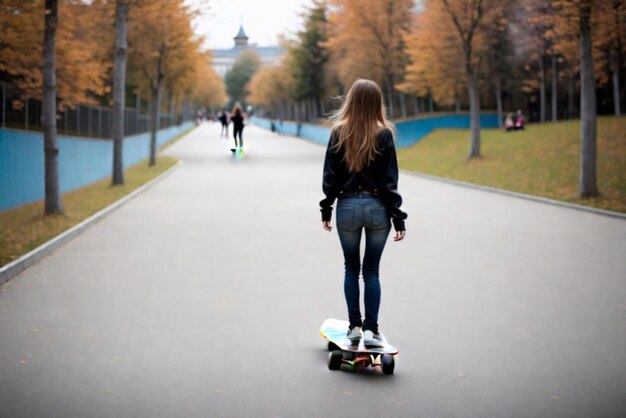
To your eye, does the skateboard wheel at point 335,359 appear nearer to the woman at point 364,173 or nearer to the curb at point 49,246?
the woman at point 364,173

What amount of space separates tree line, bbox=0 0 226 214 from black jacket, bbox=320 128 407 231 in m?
10.3

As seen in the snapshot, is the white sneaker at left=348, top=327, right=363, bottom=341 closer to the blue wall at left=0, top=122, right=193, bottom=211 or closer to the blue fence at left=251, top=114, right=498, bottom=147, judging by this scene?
Answer: the blue wall at left=0, top=122, right=193, bottom=211

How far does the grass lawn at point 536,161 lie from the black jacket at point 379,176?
12080mm

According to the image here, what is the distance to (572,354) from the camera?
569 cm

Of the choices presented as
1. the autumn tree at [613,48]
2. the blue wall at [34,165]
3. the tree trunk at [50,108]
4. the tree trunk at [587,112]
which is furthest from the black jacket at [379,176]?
the autumn tree at [613,48]

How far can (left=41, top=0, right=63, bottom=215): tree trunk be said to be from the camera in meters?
14.0

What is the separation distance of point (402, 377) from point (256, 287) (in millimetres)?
3374

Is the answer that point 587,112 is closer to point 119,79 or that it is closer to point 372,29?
point 119,79

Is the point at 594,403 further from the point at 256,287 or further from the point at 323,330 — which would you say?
the point at 256,287

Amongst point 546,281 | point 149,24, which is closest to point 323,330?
point 546,281

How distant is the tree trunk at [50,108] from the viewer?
14.0 meters

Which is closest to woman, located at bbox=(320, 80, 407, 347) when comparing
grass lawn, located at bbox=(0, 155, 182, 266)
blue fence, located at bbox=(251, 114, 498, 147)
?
grass lawn, located at bbox=(0, 155, 182, 266)

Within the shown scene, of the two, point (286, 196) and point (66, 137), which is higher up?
point (66, 137)

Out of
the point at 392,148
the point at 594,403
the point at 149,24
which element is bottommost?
the point at 594,403
